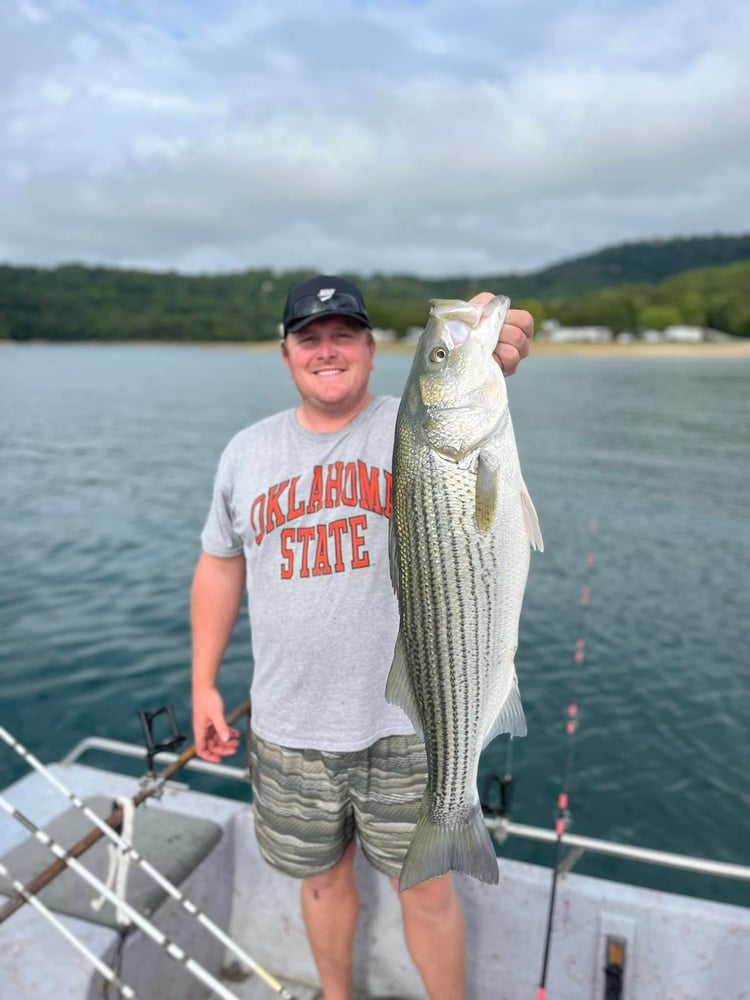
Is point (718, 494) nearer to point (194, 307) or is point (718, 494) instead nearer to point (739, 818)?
point (739, 818)

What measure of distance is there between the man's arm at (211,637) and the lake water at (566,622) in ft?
14.1

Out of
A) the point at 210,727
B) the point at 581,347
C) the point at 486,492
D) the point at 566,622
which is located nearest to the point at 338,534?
the point at 486,492

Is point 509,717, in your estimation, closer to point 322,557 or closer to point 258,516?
point 322,557

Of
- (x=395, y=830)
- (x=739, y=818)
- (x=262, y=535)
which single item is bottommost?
(x=739, y=818)

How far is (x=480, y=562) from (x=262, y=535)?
1.07 m

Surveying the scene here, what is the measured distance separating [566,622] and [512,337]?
9359mm

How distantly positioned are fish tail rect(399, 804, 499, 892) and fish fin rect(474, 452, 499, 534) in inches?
43.0

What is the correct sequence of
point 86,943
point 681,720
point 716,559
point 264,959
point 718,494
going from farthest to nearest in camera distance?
1. point 718,494
2. point 716,559
3. point 681,720
4. point 264,959
5. point 86,943

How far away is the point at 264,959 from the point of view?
171 inches

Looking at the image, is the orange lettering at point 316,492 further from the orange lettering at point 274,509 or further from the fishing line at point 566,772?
the fishing line at point 566,772

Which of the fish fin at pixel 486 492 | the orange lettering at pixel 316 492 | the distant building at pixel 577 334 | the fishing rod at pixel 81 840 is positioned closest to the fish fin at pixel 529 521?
the fish fin at pixel 486 492

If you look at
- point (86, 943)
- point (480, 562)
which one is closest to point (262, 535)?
point (480, 562)

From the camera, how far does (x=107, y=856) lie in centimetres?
404

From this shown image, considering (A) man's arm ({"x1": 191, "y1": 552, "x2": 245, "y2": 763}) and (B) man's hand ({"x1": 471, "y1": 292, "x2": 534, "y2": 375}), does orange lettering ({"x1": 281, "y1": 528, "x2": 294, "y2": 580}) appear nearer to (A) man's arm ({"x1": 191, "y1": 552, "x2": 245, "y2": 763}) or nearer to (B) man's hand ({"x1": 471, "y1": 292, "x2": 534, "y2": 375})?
(A) man's arm ({"x1": 191, "y1": 552, "x2": 245, "y2": 763})
